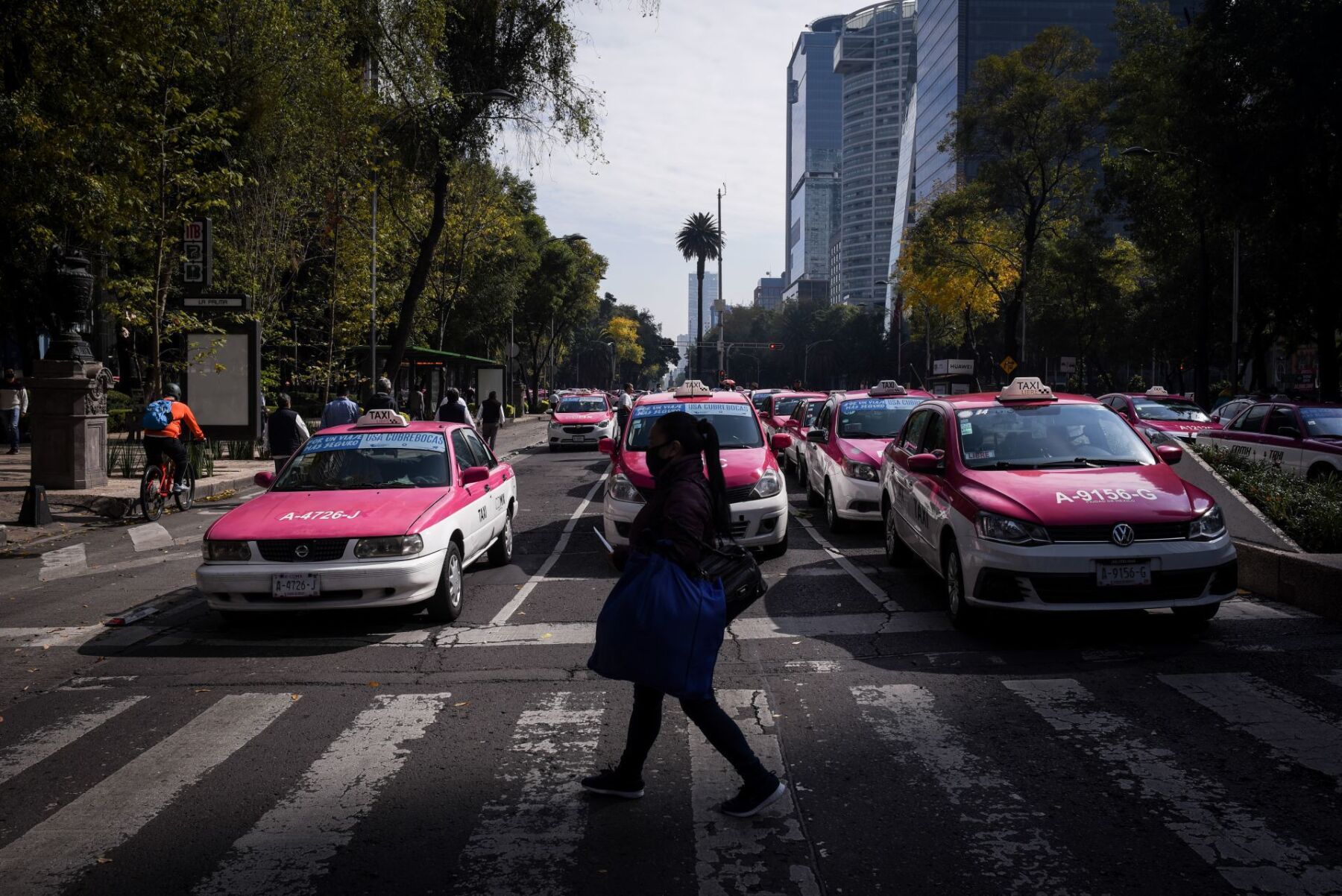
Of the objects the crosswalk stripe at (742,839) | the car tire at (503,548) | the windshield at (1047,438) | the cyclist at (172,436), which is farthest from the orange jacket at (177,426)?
the crosswalk stripe at (742,839)

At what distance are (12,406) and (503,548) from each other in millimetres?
20893

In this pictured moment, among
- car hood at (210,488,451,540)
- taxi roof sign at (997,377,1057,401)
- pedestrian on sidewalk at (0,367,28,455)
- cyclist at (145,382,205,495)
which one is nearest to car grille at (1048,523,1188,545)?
taxi roof sign at (997,377,1057,401)

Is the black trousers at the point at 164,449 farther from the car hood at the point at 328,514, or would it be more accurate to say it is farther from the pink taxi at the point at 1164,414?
the pink taxi at the point at 1164,414

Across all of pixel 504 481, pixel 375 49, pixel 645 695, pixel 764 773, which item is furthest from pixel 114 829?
pixel 375 49

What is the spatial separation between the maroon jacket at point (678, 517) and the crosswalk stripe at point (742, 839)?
3.44 feet

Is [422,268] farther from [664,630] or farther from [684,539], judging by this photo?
[664,630]

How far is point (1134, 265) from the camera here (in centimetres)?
5559

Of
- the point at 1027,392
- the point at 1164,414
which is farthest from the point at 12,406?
the point at 1164,414

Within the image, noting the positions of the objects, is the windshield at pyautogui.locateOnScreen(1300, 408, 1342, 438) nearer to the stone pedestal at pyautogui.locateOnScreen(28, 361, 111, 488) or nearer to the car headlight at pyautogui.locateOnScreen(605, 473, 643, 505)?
the car headlight at pyautogui.locateOnScreen(605, 473, 643, 505)

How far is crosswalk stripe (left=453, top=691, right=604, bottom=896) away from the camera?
4.02 meters

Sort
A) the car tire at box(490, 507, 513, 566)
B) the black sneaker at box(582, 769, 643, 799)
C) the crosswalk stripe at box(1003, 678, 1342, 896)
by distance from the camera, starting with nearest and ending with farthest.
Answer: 1. the crosswalk stripe at box(1003, 678, 1342, 896)
2. the black sneaker at box(582, 769, 643, 799)
3. the car tire at box(490, 507, 513, 566)

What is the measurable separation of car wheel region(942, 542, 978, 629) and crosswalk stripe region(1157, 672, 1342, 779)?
1480mm

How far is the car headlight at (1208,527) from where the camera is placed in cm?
748

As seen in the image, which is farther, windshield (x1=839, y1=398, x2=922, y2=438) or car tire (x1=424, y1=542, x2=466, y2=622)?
windshield (x1=839, y1=398, x2=922, y2=438)
